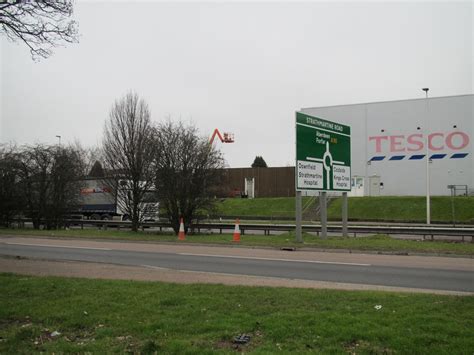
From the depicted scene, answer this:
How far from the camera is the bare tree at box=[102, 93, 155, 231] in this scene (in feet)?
86.2

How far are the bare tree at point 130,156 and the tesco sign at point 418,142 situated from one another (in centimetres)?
3390

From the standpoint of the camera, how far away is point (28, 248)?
1809 centimetres

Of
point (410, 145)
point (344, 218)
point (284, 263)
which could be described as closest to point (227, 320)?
point (284, 263)

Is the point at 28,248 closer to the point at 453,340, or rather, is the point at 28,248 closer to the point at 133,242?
the point at 133,242

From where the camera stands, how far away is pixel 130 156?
26.5 m

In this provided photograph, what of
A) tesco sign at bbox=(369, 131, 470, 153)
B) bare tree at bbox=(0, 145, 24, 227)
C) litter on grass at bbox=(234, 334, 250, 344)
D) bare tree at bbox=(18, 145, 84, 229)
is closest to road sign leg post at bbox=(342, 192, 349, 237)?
litter on grass at bbox=(234, 334, 250, 344)

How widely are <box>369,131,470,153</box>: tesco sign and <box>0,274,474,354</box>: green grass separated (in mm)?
47256

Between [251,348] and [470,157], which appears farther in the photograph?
[470,157]

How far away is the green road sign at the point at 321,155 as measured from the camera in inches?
772

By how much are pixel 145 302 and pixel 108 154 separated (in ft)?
68.5

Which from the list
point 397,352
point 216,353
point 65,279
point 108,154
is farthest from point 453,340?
point 108,154

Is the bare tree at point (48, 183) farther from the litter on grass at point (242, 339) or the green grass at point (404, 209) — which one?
the litter on grass at point (242, 339)

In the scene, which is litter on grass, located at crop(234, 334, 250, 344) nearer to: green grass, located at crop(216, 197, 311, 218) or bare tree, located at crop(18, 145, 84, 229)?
bare tree, located at crop(18, 145, 84, 229)

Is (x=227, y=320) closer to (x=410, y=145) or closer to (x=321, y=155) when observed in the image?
(x=321, y=155)
